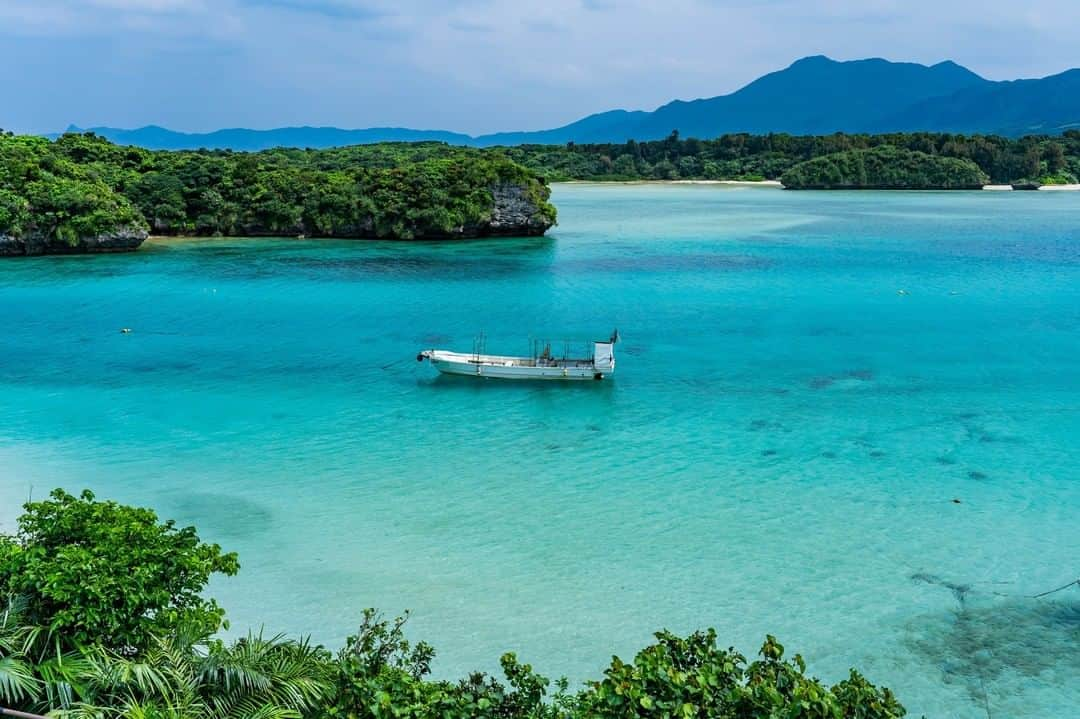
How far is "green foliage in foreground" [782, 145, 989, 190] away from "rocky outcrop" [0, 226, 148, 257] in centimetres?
9813

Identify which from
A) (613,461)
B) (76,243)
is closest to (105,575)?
(613,461)

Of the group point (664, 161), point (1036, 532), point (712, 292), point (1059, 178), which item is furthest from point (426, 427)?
point (664, 161)

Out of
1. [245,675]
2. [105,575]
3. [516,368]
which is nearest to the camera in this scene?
[245,675]

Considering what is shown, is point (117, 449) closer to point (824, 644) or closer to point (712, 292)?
point (824, 644)

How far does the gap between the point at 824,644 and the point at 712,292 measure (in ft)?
101

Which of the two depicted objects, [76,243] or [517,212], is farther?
[517,212]

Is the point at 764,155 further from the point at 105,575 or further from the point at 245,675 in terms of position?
the point at 245,675

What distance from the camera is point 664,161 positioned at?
156 m

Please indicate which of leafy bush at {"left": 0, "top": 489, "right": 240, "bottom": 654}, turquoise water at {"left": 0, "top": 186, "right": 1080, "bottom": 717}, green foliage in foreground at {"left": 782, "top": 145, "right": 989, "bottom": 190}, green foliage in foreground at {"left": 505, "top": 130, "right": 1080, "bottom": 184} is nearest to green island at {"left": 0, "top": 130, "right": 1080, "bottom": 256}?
turquoise water at {"left": 0, "top": 186, "right": 1080, "bottom": 717}

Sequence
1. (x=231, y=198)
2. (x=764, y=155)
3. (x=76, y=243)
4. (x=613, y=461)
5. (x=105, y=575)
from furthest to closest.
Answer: (x=764, y=155), (x=231, y=198), (x=76, y=243), (x=613, y=461), (x=105, y=575)

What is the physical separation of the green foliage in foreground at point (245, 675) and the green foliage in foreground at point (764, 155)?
414 feet

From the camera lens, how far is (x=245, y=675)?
26.1ft

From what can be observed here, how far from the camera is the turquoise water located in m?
13.1

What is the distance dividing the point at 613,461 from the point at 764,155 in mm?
139565
